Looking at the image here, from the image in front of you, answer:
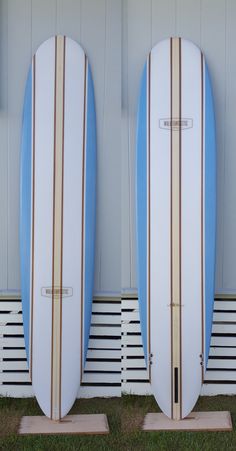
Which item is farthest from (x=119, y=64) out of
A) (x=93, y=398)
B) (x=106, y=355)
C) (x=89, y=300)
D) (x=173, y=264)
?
(x=93, y=398)

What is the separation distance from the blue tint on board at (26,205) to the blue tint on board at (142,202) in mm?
574

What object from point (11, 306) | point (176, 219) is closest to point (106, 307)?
point (11, 306)

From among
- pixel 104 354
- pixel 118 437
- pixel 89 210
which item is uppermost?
pixel 89 210

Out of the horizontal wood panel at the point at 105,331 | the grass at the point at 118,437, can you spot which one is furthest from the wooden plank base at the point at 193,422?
the horizontal wood panel at the point at 105,331

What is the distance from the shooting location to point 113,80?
2.58 m

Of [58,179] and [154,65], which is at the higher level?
[154,65]

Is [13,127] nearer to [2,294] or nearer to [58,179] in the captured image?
[58,179]

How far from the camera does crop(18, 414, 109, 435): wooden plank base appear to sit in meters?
2.41

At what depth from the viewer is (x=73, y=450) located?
7.79 ft

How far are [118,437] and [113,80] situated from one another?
187 centimetres

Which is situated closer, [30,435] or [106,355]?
[30,435]

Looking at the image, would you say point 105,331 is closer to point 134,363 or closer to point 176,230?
point 134,363

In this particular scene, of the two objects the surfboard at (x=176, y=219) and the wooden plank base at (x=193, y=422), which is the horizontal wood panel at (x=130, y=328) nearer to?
the surfboard at (x=176, y=219)

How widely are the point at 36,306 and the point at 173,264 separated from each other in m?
0.75
